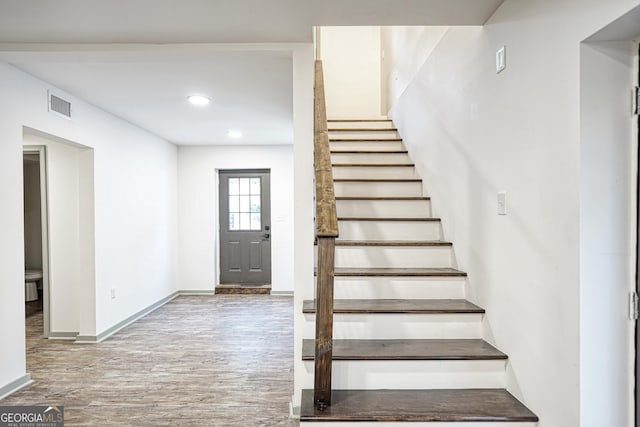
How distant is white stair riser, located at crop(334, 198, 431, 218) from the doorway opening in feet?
11.4

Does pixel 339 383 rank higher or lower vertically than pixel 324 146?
lower

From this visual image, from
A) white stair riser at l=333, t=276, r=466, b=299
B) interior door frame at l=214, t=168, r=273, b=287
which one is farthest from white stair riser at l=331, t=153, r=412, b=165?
interior door frame at l=214, t=168, r=273, b=287

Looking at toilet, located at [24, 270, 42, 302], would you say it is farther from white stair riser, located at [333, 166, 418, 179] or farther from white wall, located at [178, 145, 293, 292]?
white stair riser, located at [333, 166, 418, 179]

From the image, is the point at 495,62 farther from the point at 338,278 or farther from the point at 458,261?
the point at 338,278

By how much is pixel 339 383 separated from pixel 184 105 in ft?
10.3

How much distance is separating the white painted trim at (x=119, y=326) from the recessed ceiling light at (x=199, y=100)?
100 inches

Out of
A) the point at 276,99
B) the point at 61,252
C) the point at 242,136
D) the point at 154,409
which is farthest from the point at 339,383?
the point at 242,136

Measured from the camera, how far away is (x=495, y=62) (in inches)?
86.1

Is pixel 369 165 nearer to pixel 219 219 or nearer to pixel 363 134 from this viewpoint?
pixel 363 134

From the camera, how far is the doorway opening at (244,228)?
6707 millimetres

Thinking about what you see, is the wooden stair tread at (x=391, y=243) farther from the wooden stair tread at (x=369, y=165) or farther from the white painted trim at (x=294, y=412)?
the white painted trim at (x=294, y=412)

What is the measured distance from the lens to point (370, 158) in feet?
12.9

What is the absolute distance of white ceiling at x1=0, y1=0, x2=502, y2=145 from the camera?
213 centimetres

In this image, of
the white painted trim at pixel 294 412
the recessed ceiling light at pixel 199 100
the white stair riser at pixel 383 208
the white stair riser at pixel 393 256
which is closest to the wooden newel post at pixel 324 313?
the white painted trim at pixel 294 412
